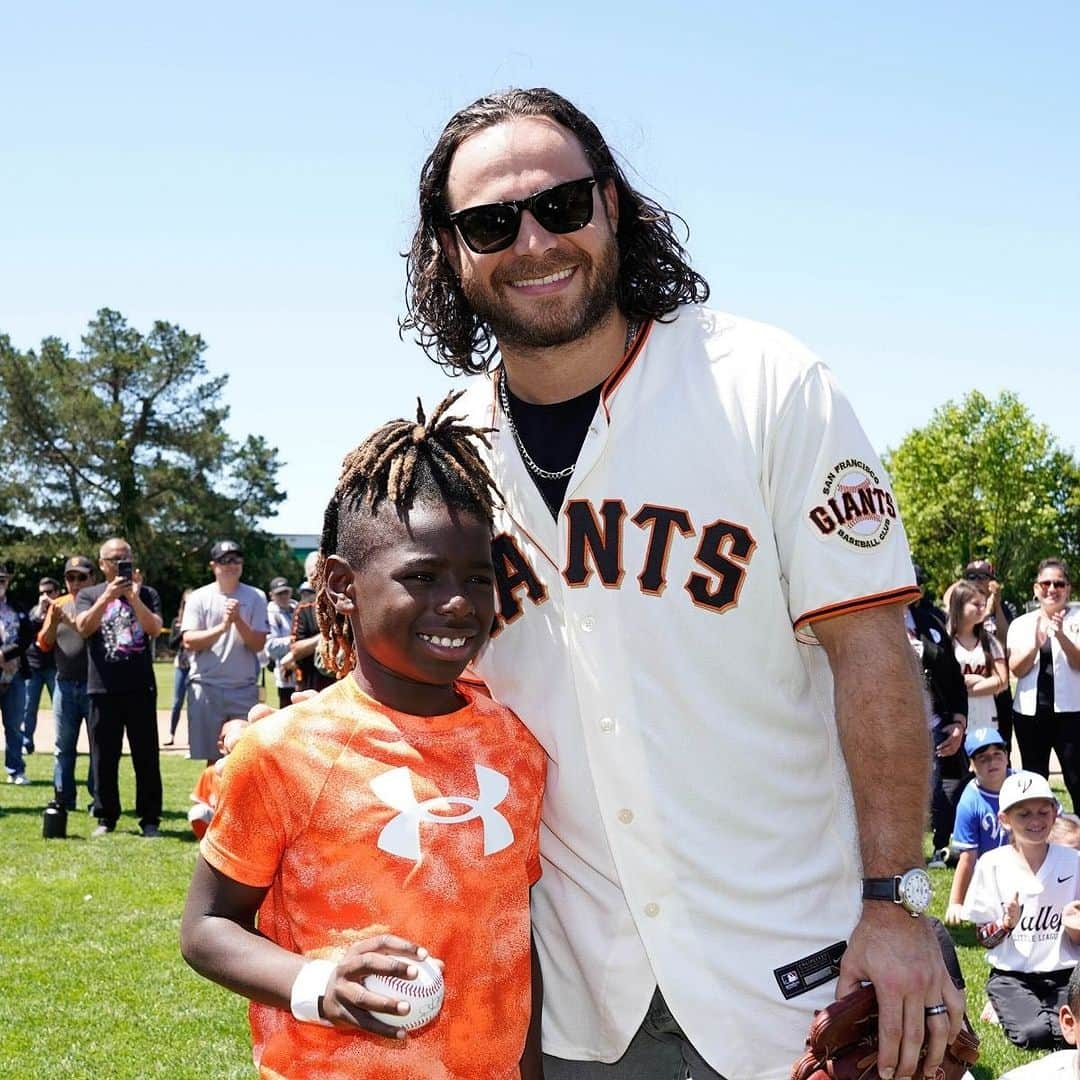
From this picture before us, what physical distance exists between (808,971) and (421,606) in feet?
3.37

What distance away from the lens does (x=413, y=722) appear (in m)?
2.54

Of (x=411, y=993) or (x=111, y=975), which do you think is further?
(x=111, y=975)

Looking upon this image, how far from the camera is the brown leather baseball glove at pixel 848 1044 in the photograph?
220 cm

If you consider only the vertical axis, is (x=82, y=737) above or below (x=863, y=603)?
below

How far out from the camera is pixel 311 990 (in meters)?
2.16

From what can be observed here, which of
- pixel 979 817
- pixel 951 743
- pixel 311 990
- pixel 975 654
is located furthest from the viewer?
pixel 975 654

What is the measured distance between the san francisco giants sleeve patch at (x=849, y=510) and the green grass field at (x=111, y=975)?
4.30 metres

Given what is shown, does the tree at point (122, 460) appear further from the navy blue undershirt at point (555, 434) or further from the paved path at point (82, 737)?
the navy blue undershirt at point (555, 434)

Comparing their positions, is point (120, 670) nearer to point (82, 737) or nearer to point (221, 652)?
point (221, 652)

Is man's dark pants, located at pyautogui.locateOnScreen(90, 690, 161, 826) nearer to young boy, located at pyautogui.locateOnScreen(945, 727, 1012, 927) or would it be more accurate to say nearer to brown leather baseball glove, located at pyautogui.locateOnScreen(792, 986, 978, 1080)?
young boy, located at pyautogui.locateOnScreen(945, 727, 1012, 927)

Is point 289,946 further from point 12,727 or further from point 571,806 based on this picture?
point 12,727

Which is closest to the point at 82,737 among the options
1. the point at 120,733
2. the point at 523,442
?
the point at 120,733

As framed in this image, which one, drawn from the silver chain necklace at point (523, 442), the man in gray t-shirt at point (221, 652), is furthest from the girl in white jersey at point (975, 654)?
the silver chain necklace at point (523, 442)

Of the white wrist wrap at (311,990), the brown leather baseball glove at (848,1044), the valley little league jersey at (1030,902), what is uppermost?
the white wrist wrap at (311,990)
